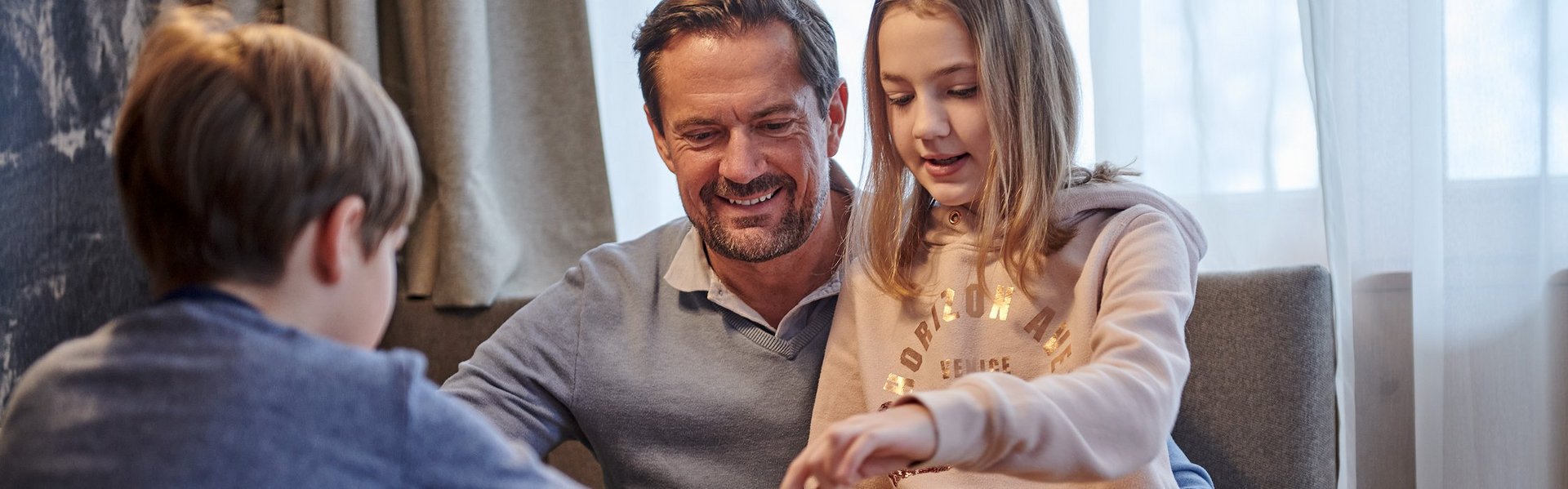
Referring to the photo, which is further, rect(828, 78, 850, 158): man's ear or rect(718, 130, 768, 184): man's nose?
rect(828, 78, 850, 158): man's ear

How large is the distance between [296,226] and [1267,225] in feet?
5.12

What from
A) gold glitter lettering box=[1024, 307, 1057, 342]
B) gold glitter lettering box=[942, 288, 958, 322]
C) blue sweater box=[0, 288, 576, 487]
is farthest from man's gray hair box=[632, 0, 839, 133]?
blue sweater box=[0, 288, 576, 487]

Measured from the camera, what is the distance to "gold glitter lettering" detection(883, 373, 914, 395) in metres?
1.38

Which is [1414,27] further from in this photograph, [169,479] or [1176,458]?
[169,479]

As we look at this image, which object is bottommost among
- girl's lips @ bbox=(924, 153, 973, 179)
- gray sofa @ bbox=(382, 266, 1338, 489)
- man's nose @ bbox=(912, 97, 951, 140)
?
gray sofa @ bbox=(382, 266, 1338, 489)

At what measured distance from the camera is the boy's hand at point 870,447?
86 cm

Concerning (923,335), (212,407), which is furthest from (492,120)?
(212,407)

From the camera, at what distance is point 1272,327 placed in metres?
1.50

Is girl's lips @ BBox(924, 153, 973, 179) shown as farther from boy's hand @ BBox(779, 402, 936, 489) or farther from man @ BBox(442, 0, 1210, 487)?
boy's hand @ BBox(779, 402, 936, 489)

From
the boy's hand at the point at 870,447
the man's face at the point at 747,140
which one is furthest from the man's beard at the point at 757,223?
the boy's hand at the point at 870,447

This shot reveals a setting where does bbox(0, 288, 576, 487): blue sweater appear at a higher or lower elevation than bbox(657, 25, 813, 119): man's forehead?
lower

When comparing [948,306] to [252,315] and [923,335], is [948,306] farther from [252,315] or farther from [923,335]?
[252,315]

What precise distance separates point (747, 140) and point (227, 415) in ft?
2.94

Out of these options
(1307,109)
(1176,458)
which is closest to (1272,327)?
(1176,458)
